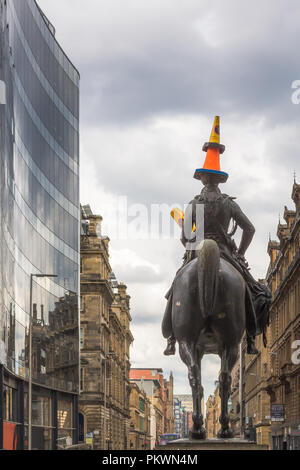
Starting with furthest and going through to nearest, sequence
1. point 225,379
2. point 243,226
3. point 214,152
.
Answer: point 214,152 → point 243,226 → point 225,379

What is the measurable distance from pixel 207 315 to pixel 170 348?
3.49 feet

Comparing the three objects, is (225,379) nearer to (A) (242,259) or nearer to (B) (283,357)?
(A) (242,259)

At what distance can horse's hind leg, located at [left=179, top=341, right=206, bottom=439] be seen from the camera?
8789 millimetres

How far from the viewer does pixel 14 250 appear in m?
48.8

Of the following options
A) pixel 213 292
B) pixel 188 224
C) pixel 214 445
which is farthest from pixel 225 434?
pixel 188 224

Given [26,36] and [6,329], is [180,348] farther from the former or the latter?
[26,36]

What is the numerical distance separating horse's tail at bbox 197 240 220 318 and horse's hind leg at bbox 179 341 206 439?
0.56m

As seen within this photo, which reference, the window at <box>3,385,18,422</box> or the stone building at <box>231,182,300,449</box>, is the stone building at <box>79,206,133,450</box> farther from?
the window at <box>3,385,18,422</box>

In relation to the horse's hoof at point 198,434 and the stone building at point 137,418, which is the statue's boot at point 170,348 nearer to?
the horse's hoof at point 198,434

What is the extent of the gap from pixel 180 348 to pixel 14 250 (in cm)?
4039

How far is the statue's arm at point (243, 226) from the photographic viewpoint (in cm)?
985

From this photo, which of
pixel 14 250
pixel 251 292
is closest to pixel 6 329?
pixel 14 250

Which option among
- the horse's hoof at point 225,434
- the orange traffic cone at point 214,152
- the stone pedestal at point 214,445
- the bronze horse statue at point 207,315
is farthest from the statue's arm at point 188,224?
the stone pedestal at point 214,445

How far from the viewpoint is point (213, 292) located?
8.72 meters
